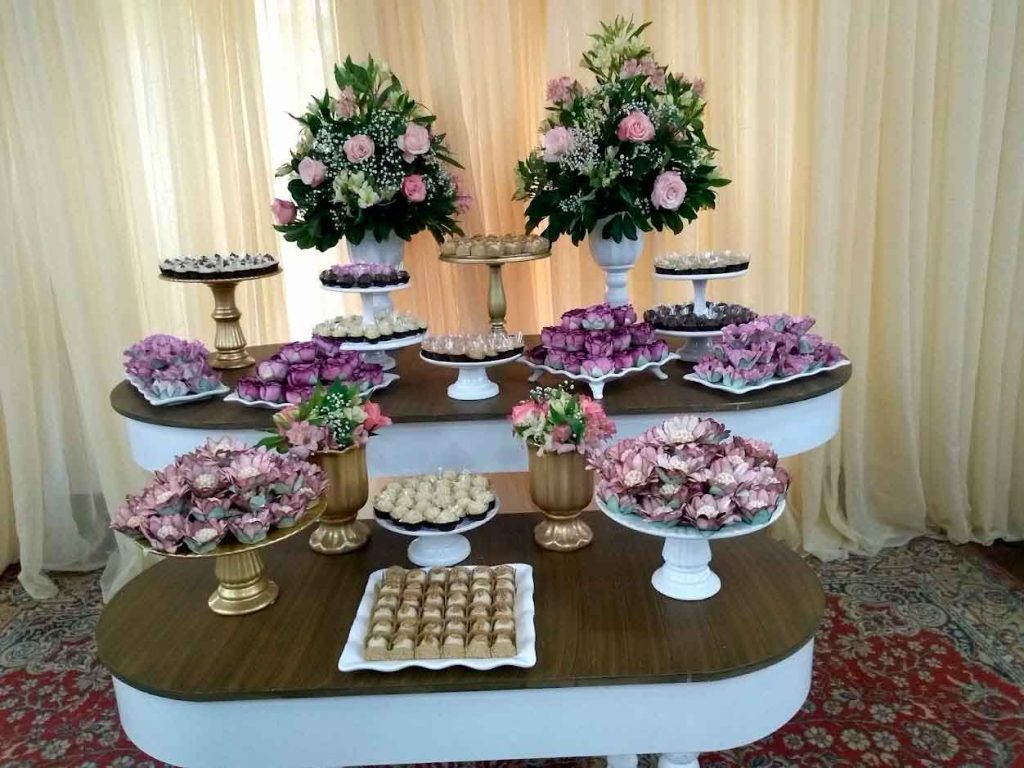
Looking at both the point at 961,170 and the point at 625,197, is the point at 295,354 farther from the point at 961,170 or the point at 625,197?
the point at 961,170

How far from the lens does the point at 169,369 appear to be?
1.92 m

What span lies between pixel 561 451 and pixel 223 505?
0.56 meters

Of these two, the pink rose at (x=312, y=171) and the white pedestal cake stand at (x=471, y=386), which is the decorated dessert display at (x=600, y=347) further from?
the pink rose at (x=312, y=171)

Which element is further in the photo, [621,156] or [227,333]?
[227,333]

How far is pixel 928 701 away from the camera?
6.89 feet

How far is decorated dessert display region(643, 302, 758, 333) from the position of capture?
2.08m

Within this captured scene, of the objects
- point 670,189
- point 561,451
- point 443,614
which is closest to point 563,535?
point 561,451

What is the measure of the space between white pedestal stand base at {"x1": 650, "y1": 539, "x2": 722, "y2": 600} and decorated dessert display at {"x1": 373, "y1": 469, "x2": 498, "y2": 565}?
32 cm

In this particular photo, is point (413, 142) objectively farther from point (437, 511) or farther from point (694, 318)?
point (437, 511)

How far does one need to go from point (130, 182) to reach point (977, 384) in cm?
292

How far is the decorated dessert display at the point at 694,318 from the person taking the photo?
6.82ft

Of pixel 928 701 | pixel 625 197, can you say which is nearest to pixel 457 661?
pixel 625 197

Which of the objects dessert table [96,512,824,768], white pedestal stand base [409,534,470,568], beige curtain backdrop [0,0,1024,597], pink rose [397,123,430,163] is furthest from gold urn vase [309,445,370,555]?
beige curtain backdrop [0,0,1024,597]

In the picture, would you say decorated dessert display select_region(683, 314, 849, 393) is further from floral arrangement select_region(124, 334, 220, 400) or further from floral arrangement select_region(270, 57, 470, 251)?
floral arrangement select_region(124, 334, 220, 400)
